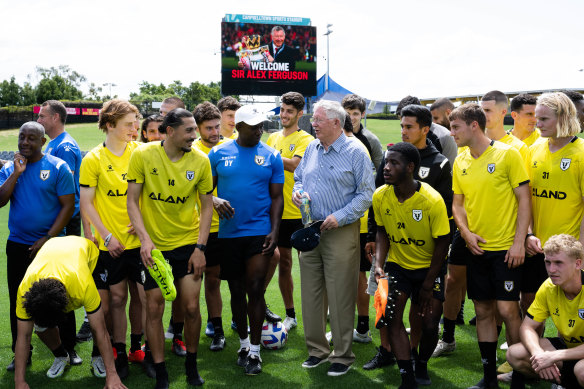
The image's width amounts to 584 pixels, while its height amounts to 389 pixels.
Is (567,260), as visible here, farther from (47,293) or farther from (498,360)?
(47,293)

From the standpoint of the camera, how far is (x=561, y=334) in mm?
4070

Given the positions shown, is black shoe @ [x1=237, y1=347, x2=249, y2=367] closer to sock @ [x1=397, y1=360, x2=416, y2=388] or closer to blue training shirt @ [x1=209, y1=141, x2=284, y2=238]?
blue training shirt @ [x1=209, y1=141, x2=284, y2=238]

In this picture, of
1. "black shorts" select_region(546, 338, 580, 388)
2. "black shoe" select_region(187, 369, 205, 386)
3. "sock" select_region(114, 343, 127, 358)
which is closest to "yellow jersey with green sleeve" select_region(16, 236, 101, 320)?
"sock" select_region(114, 343, 127, 358)

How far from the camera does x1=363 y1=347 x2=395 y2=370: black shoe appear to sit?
503 cm

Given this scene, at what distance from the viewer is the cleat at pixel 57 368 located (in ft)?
16.1

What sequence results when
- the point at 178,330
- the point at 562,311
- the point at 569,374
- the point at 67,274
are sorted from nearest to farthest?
1. the point at 569,374
2. the point at 562,311
3. the point at 67,274
4. the point at 178,330

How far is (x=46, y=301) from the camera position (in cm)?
390

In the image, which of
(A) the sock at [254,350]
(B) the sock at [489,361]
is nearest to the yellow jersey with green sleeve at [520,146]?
(B) the sock at [489,361]

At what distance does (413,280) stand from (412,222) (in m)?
0.49

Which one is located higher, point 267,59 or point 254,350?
point 267,59

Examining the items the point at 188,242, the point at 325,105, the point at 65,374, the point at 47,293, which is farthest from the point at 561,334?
the point at 65,374

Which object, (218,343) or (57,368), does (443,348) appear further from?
(57,368)

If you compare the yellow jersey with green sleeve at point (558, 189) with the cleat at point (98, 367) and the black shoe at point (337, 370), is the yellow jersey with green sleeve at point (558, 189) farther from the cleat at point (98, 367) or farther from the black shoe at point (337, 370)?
the cleat at point (98, 367)

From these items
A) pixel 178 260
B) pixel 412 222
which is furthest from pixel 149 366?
pixel 412 222
